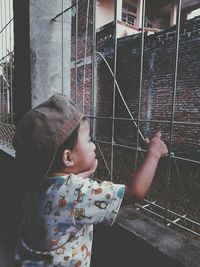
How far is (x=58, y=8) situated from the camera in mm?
1861

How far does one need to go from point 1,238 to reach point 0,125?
188cm

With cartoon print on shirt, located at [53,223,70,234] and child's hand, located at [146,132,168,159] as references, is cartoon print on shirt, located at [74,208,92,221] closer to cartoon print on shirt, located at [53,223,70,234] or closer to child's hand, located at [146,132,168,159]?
cartoon print on shirt, located at [53,223,70,234]

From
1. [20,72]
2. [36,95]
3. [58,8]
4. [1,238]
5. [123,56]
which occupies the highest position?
[123,56]

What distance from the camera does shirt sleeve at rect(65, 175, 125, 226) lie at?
2.64ft

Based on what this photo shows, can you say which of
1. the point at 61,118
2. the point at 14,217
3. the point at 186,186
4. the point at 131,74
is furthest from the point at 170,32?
the point at 61,118

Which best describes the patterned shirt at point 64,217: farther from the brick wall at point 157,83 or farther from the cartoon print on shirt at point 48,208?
the brick wall at point 157,83

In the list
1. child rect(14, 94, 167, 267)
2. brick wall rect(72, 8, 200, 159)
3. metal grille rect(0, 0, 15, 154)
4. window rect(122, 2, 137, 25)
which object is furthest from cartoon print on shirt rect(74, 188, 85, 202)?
window rect(122, 2, 137, 25)

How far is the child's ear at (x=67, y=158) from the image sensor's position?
2.87 ft

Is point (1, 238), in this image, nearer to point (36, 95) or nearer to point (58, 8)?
point (36, 95)

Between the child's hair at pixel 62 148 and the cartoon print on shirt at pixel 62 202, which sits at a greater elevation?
the child's hair at pixel 62 148

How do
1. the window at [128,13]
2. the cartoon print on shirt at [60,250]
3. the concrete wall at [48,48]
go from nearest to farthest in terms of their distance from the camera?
the cartoon print on shirt at [60,250] → the concrete wall at [48,48] → the window at [128,13]

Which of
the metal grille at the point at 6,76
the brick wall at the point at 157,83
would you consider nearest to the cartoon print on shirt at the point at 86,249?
the metal grille at the point at 6,76

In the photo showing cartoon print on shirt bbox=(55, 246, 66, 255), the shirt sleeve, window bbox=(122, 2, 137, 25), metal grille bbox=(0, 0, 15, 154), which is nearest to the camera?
the shirt sleeve

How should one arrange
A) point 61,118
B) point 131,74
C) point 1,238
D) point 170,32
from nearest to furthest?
point 61,118 < point 1,238 < point 170,32 < point 131,74
